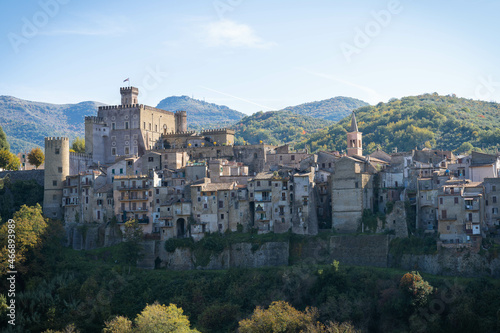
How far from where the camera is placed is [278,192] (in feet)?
247

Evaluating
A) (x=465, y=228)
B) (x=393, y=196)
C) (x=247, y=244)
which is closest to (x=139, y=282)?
(x=247, y=244)

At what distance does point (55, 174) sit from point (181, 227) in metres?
19.1

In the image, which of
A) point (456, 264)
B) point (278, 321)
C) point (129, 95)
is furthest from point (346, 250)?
point (129, 95)

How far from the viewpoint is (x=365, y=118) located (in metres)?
138

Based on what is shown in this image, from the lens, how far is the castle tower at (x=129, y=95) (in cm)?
9994

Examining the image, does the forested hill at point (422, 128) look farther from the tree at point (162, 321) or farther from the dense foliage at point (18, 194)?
the tree at point (162, 321)

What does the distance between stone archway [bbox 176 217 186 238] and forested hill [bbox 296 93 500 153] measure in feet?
155

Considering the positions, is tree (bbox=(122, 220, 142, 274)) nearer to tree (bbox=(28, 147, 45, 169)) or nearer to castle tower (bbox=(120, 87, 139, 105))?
castle tower (bbox=(120, 87, 139, 105))

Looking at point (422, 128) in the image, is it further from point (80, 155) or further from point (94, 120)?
point (80, 155)

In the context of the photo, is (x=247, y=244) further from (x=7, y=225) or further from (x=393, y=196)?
(x=7, y=225)

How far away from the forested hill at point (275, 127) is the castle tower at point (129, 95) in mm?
48741

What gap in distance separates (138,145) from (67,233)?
19159 mm

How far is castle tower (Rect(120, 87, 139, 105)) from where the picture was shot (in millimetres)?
99938

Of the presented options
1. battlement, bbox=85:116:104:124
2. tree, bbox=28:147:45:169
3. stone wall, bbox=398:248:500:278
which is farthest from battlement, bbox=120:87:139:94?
stone wall, bbox=398:248:500:278
